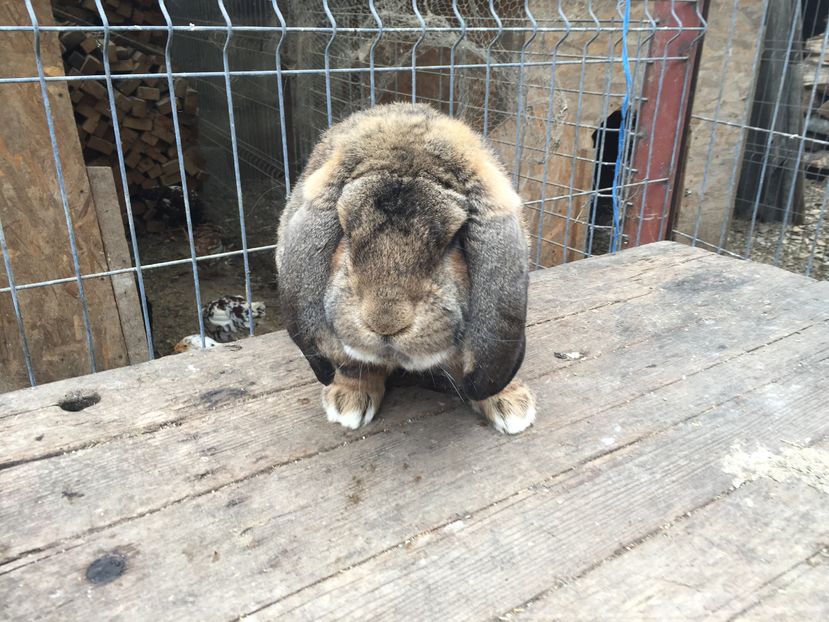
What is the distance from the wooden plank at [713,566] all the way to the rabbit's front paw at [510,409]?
0.48m

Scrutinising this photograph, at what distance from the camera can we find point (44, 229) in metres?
3.30

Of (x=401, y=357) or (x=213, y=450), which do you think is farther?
(x=213, y=450)

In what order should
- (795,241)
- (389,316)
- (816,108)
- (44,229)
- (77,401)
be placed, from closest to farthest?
(389,316) < (77,401) < (44,229) < (795,241) < (816,108)

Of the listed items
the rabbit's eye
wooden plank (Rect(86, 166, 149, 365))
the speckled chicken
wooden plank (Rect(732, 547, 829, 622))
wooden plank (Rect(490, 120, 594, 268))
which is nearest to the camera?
wooden plank (Rect(732, 547, 829, 622))

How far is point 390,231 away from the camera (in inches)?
54.7

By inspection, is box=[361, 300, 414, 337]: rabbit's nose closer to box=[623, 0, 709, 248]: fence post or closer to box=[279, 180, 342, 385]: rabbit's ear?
box=[279, 180, 342, 385]: rabbit's ear

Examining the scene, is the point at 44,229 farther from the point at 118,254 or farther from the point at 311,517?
the point at 311,517

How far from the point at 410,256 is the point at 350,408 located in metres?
0.58

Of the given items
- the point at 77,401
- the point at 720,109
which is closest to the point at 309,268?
the point at 77,401

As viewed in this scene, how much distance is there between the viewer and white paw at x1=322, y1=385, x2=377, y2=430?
69.9 inches

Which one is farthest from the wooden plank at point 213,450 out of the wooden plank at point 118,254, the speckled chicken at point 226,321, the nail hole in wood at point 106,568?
the speckled chicken at point 226,321

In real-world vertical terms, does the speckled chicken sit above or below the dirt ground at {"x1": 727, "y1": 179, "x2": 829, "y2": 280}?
below

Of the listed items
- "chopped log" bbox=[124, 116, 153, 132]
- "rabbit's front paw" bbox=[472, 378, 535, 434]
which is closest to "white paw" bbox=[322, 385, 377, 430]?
"rabbit's front paw" bbox=[472, 378, 535, 434]

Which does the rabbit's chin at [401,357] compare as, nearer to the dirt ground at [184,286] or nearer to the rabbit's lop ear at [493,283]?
the rabbit's lop ear at [493,283]
